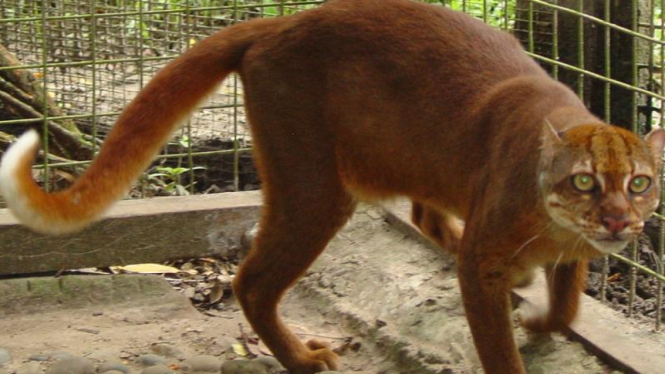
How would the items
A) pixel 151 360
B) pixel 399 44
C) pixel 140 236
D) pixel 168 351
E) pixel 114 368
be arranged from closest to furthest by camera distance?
pixel 399 44, pixel 114 368, pixel 151 360, pixel 168 351, pixel 140 236

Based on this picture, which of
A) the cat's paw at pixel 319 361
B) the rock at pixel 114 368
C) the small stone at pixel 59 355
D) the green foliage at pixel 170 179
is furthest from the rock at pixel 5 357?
the green foliage at pixel 170 179

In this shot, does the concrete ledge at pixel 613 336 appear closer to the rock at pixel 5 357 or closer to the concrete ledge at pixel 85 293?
the concrete ledge at pixel 85 293

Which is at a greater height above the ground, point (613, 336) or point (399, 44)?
point (399, 44)

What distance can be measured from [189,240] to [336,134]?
123cm

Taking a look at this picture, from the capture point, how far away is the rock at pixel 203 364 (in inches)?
191

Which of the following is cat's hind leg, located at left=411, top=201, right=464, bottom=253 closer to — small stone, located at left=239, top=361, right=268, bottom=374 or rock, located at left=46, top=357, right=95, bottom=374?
small stone, located at left=239, top=361, right=268, bottom=374

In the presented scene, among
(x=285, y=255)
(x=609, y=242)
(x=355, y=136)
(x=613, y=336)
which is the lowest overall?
(x=613, y=336)

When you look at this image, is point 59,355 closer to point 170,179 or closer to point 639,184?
point 170,179

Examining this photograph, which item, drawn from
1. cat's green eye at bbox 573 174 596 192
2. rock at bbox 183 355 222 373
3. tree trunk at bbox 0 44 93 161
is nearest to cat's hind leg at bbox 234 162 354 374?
rock at bbox 183 355 222 373

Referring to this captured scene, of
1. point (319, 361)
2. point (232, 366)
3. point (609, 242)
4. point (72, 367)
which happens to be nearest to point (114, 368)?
point (72, 367)

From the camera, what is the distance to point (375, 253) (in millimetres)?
5617

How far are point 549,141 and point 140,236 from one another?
2.15 meters

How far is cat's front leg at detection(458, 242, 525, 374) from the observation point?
4.25 meters

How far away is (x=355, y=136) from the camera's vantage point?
4656mm
